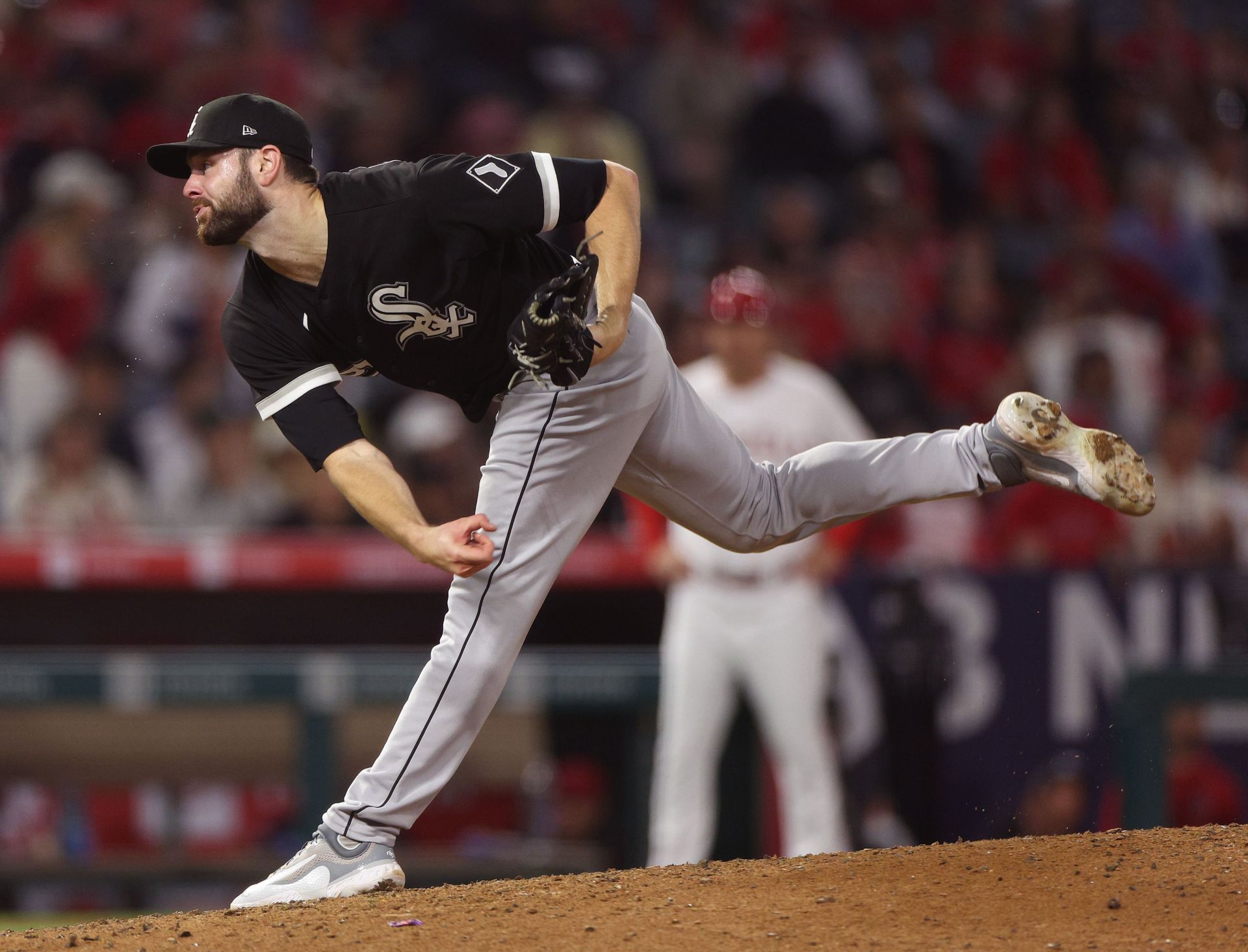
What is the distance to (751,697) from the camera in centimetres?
620

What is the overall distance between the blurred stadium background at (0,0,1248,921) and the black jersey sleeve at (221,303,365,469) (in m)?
2.60

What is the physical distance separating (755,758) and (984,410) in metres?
2.71

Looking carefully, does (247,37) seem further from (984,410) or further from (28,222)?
(984,410)

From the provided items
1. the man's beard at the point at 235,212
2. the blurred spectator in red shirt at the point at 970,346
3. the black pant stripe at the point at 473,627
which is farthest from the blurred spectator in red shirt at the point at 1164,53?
the man's beard at the point at 235,212

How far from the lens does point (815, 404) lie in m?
6.17

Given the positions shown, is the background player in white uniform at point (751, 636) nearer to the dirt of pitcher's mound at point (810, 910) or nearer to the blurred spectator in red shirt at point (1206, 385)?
the dirt of pitcher's mound at point (810, 910)

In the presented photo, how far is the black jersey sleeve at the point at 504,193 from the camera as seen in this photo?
3.68 m

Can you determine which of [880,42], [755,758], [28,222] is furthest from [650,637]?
[880,42]

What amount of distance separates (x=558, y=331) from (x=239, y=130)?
851 mm

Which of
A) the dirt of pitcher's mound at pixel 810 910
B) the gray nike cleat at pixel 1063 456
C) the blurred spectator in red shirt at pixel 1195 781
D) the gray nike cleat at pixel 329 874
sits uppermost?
the gray nike cleat at pixel 1063 456

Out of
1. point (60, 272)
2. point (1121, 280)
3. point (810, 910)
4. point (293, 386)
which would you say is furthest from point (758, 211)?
point (810, 910)

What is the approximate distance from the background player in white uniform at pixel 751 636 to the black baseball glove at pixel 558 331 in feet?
8.16

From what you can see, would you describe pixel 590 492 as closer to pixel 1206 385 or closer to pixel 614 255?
pixel 614 255

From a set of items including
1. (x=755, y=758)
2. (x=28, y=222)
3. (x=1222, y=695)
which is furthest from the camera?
(x=28, y=222)
